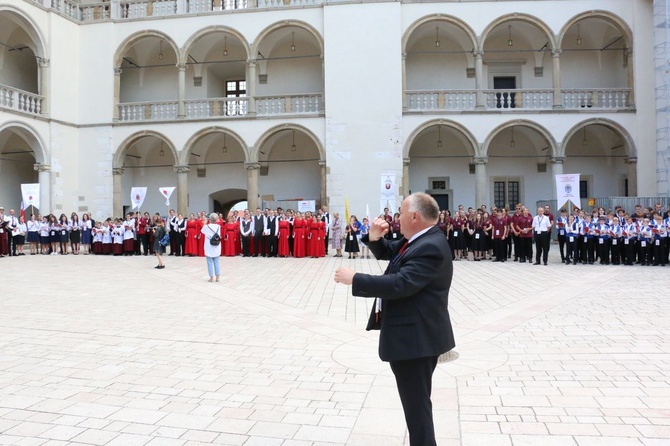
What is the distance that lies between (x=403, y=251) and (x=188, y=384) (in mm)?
2980

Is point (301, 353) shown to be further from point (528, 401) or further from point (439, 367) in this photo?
point (528, 401)

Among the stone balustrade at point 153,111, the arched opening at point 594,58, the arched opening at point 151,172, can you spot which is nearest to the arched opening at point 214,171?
the arched opening at point 151,172

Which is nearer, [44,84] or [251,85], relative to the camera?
[44,84]

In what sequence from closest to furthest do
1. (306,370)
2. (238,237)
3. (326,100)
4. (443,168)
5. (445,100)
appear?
(306,370) → (238,237) → (326,100) → (445,100) → (443,168)

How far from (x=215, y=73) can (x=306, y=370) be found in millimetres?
26008

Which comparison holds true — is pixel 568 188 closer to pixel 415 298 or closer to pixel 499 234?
pixel 499 234

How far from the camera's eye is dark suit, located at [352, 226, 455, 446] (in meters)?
2.90

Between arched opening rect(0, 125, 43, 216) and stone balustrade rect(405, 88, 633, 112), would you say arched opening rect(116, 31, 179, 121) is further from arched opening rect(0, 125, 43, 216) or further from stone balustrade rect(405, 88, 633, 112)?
stone balustrade rect(405, 88, 633, 112)

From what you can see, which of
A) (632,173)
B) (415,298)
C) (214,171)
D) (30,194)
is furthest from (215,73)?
(415,298)

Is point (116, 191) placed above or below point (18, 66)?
below

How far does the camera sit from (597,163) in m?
26.7

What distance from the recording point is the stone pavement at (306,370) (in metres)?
3.95

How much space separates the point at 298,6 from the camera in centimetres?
2445

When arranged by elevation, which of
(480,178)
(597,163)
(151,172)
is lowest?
(480,178)
